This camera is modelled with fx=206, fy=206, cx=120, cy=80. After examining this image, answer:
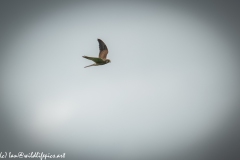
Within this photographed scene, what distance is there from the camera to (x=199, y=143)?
23328 mm

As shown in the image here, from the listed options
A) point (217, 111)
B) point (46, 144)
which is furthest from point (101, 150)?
point (217, 111)

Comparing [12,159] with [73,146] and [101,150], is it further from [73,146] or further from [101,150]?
[101,150]

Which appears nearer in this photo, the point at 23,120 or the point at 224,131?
the point at 23,120

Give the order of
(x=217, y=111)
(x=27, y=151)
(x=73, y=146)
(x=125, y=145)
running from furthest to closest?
(x=217, y=111) → (x=125, y=145) → (x=73, y=146) → (x=27, y=151)

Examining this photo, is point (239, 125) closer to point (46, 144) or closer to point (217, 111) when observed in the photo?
point (217, 111)

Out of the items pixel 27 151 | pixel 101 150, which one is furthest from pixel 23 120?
pixel 101 150

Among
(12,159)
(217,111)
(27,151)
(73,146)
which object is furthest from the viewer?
(217,111)

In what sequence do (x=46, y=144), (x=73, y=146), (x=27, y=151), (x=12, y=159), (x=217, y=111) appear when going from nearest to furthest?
1. (x=12, y=159)
2. (x=27, y=151)
3. (x=46, y=144)
4. (x=73, y=146)
5. (x=217, y=111)

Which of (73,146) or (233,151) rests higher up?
(73,146)

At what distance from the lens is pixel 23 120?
23.4m

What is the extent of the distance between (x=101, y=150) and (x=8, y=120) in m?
10.6

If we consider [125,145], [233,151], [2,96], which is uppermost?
[2,96]

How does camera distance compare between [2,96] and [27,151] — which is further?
[2,96]

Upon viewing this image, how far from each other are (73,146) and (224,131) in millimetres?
18068
